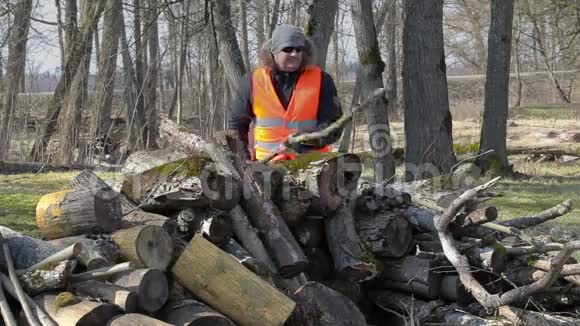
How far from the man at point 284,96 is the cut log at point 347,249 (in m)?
0.73

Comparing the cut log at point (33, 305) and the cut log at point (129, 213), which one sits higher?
the cut log at point (129, 213)

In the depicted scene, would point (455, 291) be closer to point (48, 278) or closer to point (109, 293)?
point (109, 293)

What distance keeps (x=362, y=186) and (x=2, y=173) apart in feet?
33.3

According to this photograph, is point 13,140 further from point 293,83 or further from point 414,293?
point 414,293

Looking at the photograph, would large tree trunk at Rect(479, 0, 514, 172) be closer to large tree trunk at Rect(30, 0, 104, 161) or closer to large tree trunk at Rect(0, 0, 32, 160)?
large tree trunk at Rect(30, 0, 104, 161)

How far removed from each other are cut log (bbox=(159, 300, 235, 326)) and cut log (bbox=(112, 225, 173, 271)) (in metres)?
0.26

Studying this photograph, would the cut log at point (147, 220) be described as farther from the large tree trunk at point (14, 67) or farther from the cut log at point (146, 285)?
the large tree trunk at point (14, 67)

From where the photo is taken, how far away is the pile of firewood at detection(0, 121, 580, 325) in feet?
14.2

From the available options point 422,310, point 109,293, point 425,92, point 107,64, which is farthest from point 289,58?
point 107,64

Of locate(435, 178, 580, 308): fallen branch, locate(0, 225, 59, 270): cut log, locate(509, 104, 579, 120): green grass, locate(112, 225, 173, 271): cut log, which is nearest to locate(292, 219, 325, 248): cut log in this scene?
locate(435, 178, 580, 308): fallen branch

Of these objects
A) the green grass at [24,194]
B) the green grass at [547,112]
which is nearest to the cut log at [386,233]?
the green grass at [24,194]

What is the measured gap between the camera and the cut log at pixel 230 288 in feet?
14.9

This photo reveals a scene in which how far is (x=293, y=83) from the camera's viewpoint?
6.40 metres

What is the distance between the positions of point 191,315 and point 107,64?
39.1 feet
